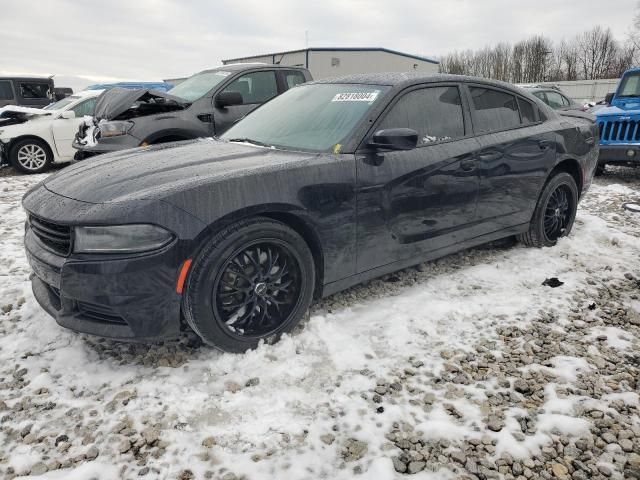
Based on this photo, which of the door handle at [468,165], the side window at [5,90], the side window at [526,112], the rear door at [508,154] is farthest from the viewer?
the side window at [5,90]

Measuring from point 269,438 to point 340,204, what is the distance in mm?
1395

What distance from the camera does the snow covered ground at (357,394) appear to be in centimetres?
191

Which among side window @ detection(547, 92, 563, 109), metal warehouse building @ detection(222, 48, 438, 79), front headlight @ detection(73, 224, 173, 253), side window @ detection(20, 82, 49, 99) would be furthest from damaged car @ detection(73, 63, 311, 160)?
metal warehouse building @ detection(222, 48, 438, 79)

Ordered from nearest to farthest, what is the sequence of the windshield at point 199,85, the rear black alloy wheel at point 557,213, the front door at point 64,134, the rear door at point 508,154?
the rear door at point 508,154 < the rear black alloy wheel at point 557,213 < the windshield at point 199,85 < the front door at point 64,134

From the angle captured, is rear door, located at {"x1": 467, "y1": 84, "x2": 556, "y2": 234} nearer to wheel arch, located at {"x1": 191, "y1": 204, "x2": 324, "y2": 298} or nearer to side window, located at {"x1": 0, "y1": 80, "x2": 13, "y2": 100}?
wheel arch, located at {"x1": 191, "y1": 204, "x2": 324, "y2": 298}

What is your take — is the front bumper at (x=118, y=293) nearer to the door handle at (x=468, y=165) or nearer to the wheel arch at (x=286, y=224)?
the wheel arch at (x=286, y=224)

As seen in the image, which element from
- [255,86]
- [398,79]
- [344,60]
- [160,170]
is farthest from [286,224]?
[344,60]

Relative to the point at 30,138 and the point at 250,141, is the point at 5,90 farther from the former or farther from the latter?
the point at 250,141

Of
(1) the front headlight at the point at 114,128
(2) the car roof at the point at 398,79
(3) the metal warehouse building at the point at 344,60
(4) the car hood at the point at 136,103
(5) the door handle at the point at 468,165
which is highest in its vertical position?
(3) the metal warehouse building at the point at 344,60

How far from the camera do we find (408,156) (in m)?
3.14

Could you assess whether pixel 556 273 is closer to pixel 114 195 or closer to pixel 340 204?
pixel 340 204

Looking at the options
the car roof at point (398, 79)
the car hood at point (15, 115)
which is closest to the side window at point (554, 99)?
the car roof at point (398, 79)

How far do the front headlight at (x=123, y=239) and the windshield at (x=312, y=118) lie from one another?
3.87ft

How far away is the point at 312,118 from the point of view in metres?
3.27
